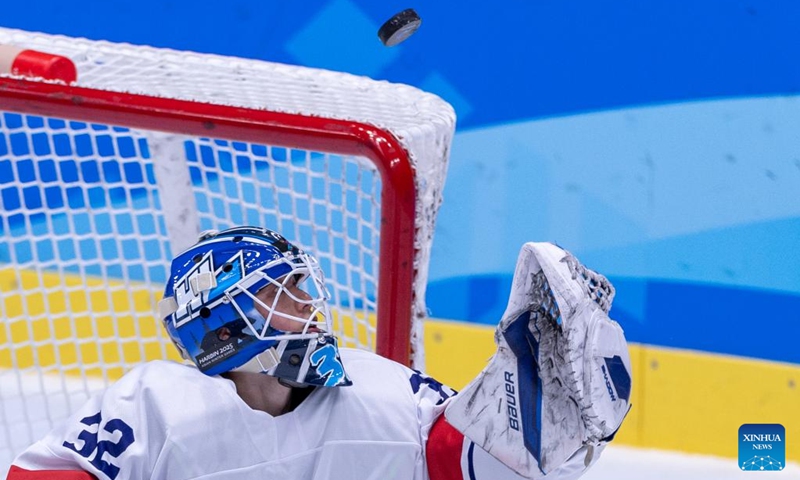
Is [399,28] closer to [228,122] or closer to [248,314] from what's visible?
[228,122]

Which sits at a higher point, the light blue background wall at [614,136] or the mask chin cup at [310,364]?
the light blue background wall at [614,136]

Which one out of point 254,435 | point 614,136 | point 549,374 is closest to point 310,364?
point 254,435

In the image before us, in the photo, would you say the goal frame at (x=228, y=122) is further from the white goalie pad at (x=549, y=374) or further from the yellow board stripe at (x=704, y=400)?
the yellow board stripe at (x=704, y=400)

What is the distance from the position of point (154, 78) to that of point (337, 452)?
79cm

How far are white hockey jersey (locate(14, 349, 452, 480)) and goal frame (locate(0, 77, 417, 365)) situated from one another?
0.29m

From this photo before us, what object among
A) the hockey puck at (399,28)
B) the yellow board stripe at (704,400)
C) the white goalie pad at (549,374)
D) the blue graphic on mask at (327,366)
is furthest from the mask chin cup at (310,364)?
the yellow board stripe at (704,400)

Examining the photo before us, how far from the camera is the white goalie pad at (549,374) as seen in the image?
1677mm

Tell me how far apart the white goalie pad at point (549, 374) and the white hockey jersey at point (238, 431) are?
157mm

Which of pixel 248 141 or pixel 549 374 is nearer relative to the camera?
pixel 549 374

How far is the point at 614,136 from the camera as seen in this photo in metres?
3.28

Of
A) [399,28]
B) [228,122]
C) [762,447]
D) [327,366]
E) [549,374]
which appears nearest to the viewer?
[549,374]

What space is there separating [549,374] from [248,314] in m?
0.45

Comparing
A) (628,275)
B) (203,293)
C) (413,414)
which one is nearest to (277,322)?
(203,293)

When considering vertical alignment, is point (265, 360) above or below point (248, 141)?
below
